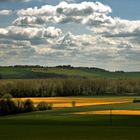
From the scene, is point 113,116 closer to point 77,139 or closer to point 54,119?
point 54,119

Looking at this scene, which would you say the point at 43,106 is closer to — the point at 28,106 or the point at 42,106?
the point at 42,106

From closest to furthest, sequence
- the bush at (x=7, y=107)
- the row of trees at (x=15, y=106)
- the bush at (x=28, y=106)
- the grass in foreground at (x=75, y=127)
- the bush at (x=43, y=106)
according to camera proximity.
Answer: the grass in foreground at (x=75, y=127), the bush at (x=7, y=107), the row of trees at (x=15, y=106), the bush at (x=28, y=106), the bush at (x=43, y=106)

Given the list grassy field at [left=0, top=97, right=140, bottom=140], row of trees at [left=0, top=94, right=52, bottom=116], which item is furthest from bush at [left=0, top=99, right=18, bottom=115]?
grassy field at [left=0, top=97, right=140, bottom=140]

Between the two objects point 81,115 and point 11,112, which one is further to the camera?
point 11,112

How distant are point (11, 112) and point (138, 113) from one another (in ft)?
112

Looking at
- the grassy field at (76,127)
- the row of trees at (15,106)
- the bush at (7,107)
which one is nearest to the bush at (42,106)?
the row of trees at (15,106)

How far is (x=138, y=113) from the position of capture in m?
103

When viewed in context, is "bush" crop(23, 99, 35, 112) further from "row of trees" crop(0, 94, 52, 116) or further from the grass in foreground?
the grass in foreground

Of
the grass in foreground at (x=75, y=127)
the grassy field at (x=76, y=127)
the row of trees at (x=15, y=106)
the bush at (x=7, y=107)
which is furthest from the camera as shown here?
the row of trees at (x=15, y=106)

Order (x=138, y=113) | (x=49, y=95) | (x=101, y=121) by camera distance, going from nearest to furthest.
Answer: (x=101, y=121)
(x=138, y=113)
(x=49, y=95)

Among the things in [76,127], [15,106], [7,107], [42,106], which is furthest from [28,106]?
[76,127]

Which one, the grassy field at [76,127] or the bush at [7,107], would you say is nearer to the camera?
the grassy field at [76,127]

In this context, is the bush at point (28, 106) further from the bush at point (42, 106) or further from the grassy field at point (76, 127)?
the grassy field at point (76, 127)

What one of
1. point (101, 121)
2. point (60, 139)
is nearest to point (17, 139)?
point (60, 139)
